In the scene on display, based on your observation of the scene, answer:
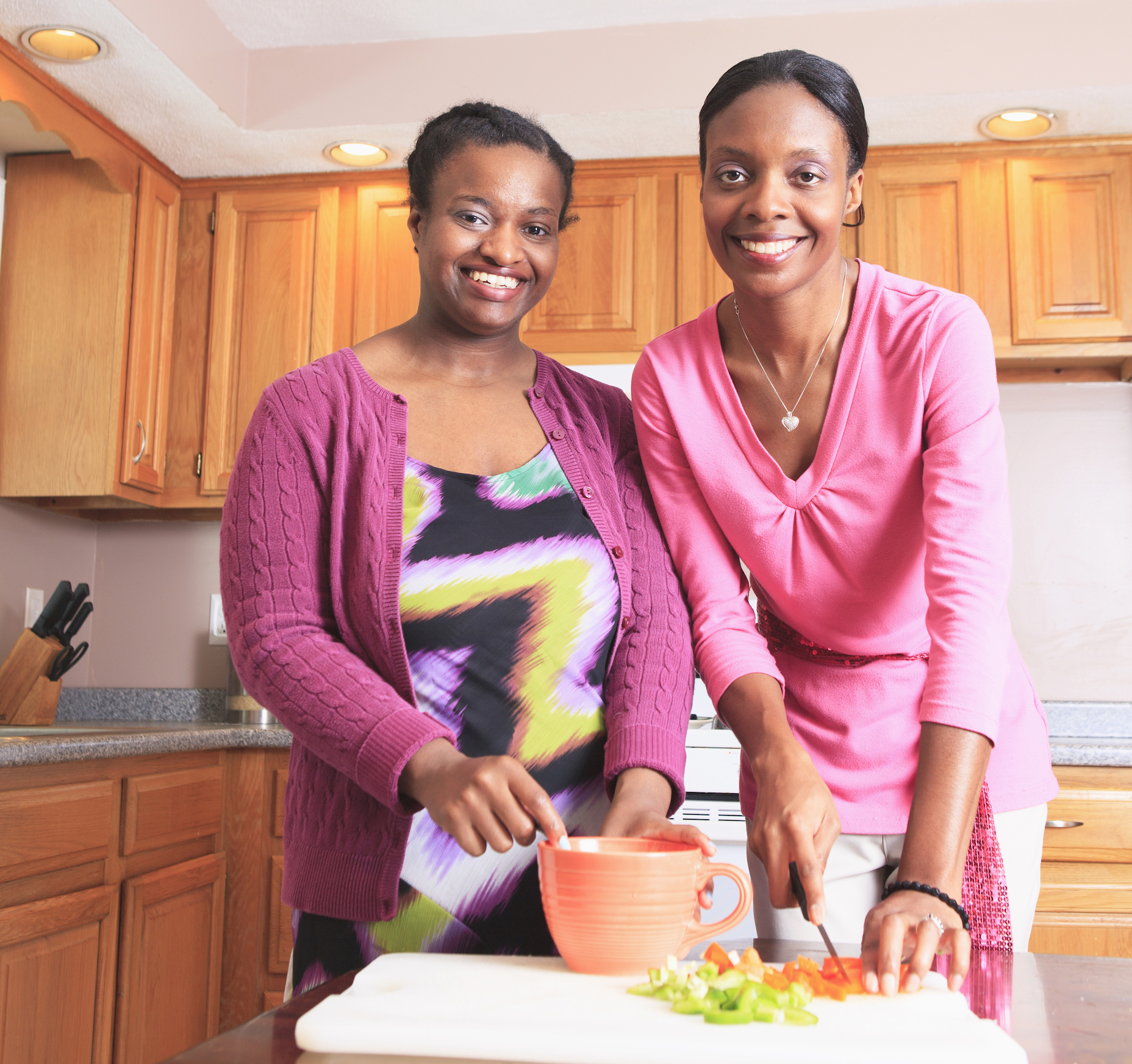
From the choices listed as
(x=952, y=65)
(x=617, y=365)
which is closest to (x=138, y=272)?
(x=617, y=365)

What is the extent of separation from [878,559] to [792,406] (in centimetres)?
17

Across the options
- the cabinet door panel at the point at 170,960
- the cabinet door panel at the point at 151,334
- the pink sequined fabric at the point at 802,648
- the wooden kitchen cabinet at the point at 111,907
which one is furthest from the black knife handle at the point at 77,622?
the pink sequined fabric at the point at 802,648

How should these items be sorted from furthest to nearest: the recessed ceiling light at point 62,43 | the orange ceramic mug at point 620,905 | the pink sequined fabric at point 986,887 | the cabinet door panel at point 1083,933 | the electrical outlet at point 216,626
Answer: the electrical outlet at point 216,626 < the recessed ceiling light at point 62,43 < the cabinet door panel at point 1083,933 < the pink sequined fabric at point 986,887 < the orange ceramic mug at point 620,905

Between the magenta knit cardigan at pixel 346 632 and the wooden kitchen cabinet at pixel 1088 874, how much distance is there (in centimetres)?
142

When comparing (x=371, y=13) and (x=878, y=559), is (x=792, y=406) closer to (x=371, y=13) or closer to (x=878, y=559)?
(x=878, y=559)

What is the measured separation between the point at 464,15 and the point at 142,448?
4.14ft

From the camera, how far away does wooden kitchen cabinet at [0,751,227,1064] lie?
71.6 inches

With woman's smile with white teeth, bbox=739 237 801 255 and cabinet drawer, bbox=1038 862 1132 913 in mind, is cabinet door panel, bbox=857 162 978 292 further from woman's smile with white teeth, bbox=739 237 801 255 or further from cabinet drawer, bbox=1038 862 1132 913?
woman's smile with white teeth, bbox=739 237 801 255

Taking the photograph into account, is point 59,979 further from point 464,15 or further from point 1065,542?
point 1065,542

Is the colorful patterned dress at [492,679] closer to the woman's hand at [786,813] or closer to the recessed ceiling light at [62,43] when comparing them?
the woman's hand at [786,813]

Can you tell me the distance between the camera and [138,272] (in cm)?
271

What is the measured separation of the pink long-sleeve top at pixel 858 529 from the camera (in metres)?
0.98

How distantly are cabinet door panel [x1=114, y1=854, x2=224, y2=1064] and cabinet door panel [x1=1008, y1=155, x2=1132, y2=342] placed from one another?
7.12ft

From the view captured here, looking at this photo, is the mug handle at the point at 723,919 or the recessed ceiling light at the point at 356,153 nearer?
the mug handle at the point at 723,919
